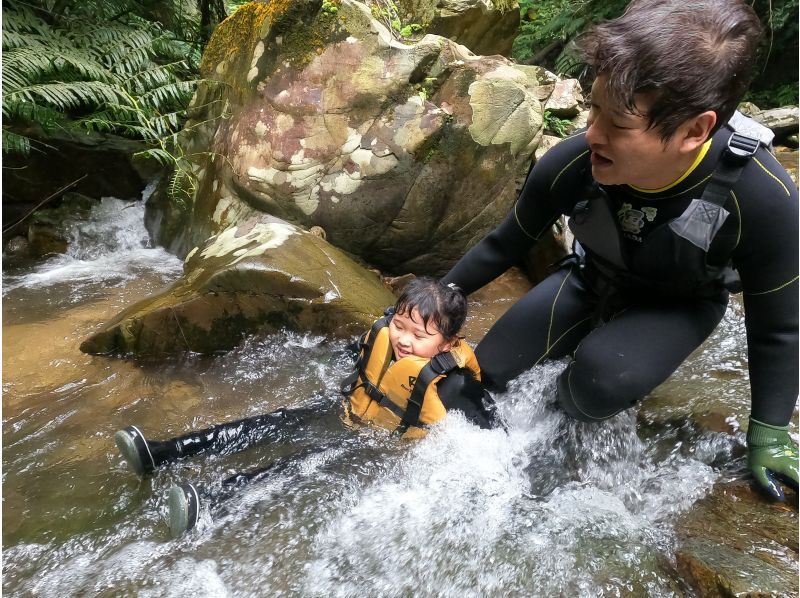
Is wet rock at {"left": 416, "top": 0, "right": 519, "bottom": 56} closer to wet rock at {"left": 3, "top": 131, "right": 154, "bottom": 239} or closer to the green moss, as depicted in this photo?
the green moss

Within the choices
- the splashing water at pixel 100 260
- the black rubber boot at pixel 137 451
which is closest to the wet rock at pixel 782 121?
the splashing water at pixel 100 260

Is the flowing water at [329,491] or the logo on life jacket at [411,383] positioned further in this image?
the logo on life jacket at [411,383]

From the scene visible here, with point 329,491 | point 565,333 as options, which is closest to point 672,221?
point 565,333

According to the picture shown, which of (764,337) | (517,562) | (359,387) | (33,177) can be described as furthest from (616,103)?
(33,177)

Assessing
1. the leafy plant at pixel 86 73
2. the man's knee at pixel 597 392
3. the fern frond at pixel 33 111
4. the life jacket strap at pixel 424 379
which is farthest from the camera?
the leafy plant at pixel 86 73

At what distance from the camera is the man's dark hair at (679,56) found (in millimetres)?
1324

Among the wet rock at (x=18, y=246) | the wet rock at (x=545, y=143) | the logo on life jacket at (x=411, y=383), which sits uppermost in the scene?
the wet rock at (x=545, y=143)

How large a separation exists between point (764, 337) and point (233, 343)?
2.45 meters

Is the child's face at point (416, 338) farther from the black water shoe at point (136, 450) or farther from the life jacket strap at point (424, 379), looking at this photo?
the black water shoe at point (136, 450)

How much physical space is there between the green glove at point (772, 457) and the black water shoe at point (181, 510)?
1904 mm

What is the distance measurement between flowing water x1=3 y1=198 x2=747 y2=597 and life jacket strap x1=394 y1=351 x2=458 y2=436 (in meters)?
0.12

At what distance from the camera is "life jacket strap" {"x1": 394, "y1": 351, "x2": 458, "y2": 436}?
214cm

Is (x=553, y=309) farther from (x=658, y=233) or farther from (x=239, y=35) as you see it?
(x=239, y=35)

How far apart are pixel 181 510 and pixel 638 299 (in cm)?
181
